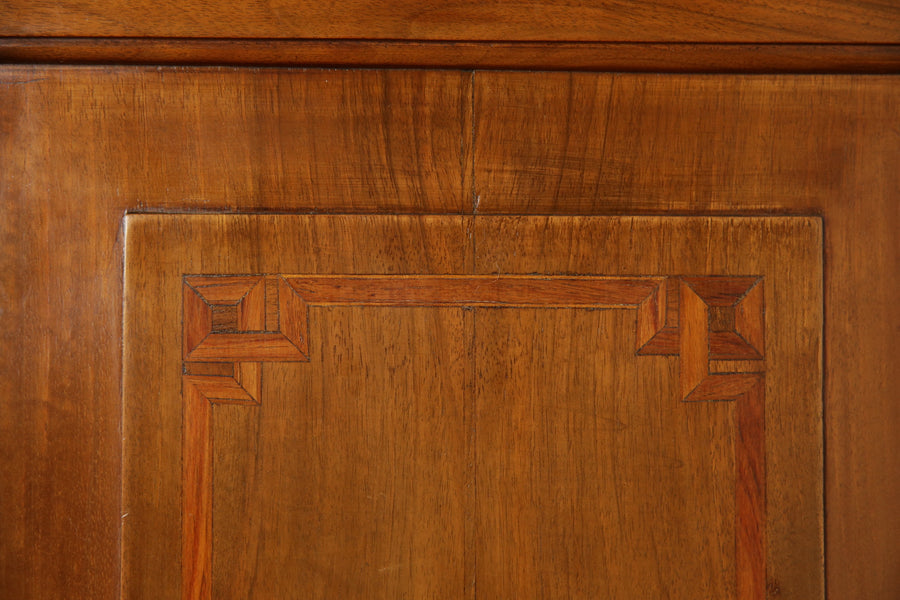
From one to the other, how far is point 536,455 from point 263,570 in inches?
8.1

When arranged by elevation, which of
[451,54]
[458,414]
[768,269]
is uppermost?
[451,54]

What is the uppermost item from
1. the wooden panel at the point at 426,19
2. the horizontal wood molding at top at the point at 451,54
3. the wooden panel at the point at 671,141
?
the wooden panel at the point at 426,19

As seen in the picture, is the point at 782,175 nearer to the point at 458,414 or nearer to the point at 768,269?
→ the point at 768,269

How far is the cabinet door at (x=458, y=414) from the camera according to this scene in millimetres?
447

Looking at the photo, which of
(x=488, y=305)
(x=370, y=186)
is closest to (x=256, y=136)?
(x=370, y=186)

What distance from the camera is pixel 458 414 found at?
17.8 inches

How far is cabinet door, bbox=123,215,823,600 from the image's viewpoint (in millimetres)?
447

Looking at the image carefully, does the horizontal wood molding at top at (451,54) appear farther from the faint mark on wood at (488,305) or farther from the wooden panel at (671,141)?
the faint mark on wood at (488,305)

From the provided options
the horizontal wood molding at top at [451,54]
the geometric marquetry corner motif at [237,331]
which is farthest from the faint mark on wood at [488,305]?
the horizontal wood molding at top at [451,54]

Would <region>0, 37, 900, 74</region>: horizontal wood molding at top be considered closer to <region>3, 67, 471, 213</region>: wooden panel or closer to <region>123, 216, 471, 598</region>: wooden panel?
<region>3, 67, 471, 213</region>: wooden panel

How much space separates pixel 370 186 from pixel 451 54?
107 mm

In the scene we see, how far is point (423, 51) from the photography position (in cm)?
44

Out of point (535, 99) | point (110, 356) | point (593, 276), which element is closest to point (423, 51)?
point (535, 99)

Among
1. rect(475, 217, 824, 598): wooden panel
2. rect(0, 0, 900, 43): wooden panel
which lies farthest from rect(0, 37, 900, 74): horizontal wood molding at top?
rect(475, 217, 824, 598): wooden panel
